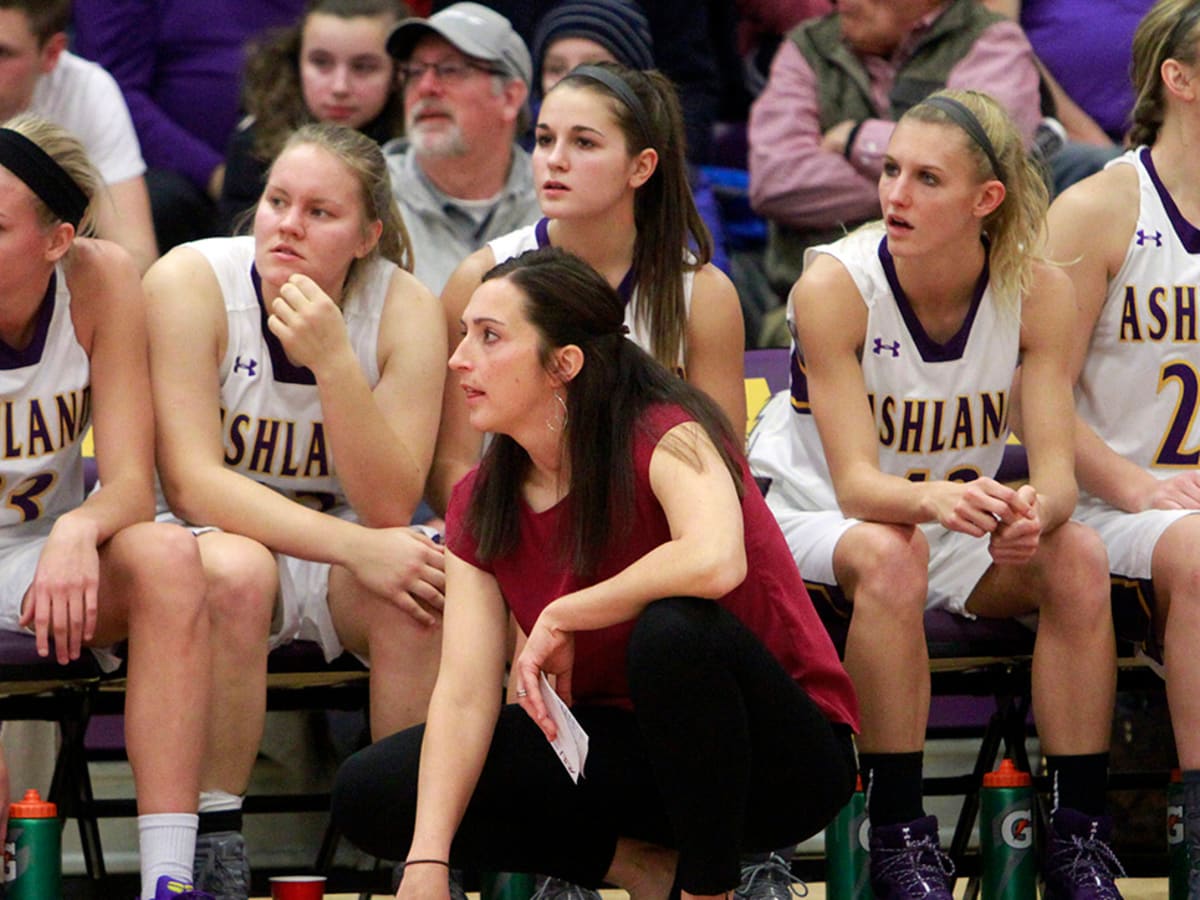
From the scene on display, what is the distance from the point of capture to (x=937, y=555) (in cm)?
350

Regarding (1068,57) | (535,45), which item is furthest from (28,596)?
(1068,57)

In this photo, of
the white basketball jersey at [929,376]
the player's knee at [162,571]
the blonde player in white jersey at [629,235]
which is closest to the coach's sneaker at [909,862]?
the white basketball jersey at [929,376]

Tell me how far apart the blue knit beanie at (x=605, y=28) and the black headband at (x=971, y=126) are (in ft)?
4.60

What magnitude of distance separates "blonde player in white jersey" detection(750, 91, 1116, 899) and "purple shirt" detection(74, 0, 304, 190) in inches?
92.3

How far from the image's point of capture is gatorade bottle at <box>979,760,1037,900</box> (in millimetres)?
3242

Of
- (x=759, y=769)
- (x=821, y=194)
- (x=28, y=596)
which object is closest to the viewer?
(x=759, y=769)

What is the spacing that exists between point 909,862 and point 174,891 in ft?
3.72

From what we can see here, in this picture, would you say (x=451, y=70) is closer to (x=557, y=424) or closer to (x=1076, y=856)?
(x=557, y=424)

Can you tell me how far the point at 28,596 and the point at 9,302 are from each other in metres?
0.51

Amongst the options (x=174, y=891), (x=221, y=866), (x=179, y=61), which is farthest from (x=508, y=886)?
(x=179, y=61)

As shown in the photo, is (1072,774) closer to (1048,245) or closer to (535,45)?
(1048,245)

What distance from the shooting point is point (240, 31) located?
213 inches

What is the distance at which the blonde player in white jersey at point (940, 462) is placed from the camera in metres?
3.12

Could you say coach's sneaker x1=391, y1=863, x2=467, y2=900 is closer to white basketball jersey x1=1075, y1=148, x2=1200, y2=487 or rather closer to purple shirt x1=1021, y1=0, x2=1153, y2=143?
white basketball jersey x1=1075, y1=148, x2=1200, y2=487
